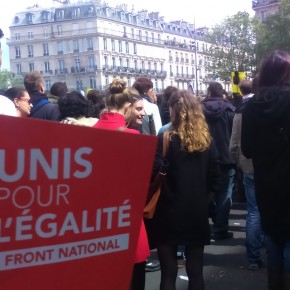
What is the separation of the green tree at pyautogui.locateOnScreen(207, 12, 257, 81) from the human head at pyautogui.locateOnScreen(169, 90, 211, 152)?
7211 centimetres

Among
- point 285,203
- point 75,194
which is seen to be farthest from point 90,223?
point 285,203

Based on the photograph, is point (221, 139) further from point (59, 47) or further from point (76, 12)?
point (76, 12)

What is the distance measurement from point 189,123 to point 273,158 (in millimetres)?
609

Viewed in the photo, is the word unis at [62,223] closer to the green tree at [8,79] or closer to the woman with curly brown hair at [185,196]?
the woman with curly brown hair at [185,196]

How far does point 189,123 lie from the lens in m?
3.53

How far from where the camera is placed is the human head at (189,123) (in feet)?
11.4

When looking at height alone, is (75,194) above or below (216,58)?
below

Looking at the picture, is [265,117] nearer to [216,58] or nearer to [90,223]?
[90,223]

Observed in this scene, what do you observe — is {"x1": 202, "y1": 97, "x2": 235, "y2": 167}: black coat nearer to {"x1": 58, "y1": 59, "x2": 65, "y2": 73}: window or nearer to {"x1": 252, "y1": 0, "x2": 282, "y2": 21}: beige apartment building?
{"x1": 58, "y1": 59, "x2": 65, "y2": 73}: window

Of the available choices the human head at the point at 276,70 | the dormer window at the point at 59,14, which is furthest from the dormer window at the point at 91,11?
the human head at the point at 276,70

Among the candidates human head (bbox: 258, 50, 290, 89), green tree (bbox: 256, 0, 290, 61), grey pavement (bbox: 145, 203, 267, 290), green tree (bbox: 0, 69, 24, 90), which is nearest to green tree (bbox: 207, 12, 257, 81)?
green tree (bbox: 256, 0, 290, 61)

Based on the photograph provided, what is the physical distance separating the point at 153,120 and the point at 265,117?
91.6 inches

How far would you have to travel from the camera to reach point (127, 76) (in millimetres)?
88688

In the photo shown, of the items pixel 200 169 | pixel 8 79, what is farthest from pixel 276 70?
pixel 8 79
